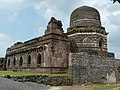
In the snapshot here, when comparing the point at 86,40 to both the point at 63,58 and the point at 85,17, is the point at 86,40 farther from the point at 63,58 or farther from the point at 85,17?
the point at 63,58

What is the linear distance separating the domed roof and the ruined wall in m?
7.57

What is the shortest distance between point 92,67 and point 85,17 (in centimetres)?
1043

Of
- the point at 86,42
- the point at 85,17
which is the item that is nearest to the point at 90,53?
the point at 86,42

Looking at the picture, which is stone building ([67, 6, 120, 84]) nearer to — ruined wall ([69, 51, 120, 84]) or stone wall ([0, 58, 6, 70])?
ruined wall ([69, 51, 120, 84])

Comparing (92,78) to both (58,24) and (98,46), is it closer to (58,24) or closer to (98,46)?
(58,24)

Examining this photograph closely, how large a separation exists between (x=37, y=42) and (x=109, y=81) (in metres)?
8.90

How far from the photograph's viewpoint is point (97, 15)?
29.8 m

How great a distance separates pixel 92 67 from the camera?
20516 mm

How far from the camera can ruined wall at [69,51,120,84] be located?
1942 centimetres

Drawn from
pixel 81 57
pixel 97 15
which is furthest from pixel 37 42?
pixel 97 15

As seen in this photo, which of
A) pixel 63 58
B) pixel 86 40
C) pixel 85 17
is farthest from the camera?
pixel 85 17

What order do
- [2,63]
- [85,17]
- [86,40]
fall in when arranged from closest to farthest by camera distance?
[86,40] < [85,17] < [2,63]

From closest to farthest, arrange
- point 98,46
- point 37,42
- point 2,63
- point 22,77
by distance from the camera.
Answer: point 22,77 < point 37,42 < point 98,46 < point 2,63

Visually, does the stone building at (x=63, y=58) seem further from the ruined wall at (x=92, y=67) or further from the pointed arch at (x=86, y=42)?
the pointed arch at (x=86, y=42)
